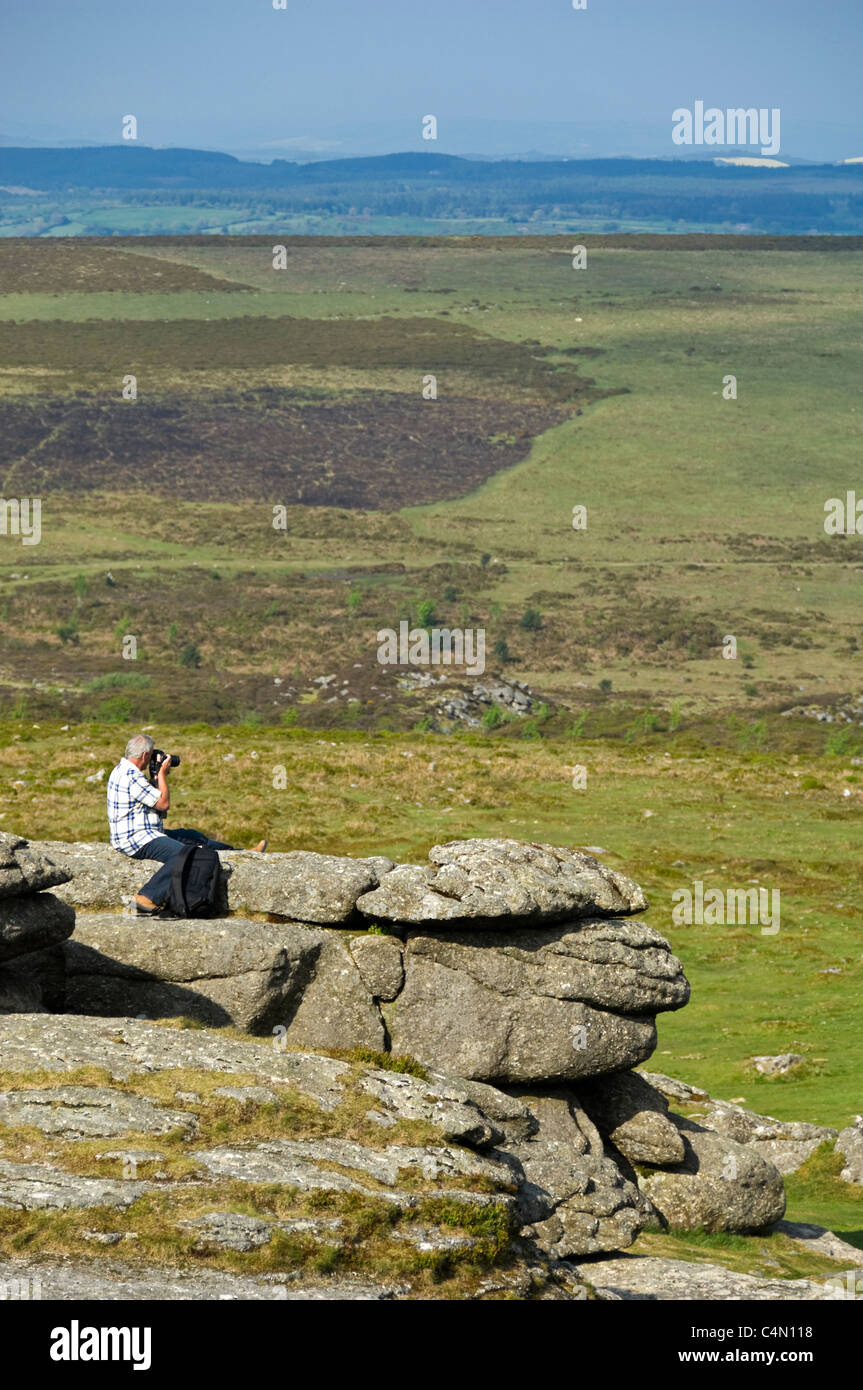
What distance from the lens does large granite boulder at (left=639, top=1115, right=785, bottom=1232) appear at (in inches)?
854

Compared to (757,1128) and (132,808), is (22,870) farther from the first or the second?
(757,1128)

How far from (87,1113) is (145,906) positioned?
5.84m

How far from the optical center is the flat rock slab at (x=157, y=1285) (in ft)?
42.9

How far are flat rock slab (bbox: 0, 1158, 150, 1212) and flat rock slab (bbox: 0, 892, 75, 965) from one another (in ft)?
15.3

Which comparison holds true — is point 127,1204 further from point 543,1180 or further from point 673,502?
point 673,502

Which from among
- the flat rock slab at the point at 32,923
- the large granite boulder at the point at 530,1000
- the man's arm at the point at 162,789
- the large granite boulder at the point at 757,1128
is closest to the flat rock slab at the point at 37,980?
the flat rock slab at the point at 32,923

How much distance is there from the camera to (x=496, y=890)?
70.2 feet

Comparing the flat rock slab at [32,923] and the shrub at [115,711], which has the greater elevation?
the flat rock slab at [32,923]

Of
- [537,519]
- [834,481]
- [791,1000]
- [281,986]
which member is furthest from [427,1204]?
[834,481]

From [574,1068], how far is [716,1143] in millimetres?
2982

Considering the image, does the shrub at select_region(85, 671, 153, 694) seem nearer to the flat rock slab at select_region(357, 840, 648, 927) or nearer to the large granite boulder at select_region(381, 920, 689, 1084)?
the flat rock slab at select_region(357, 840, 648, 927)

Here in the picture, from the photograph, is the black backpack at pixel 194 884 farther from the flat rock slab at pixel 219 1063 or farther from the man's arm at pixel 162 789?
the flat rock slab at pixel 219 1063

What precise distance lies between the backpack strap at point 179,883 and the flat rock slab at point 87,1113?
5125 mm

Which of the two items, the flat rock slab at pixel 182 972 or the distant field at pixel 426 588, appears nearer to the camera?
the flat rock slab at pixel 182 972
